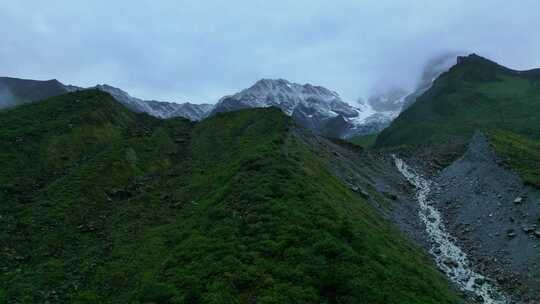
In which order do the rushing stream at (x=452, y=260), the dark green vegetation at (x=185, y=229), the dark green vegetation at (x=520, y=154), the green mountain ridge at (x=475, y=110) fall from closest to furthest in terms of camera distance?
the dark green vegetation at (x=185, y=229) → the rushing stream at (x=452, y=260) → the dark green vegetation at (x=520, y=154) → the green mountain ridge at (x=475, y=110)

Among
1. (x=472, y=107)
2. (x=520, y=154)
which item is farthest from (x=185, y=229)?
(x=472, y=107)

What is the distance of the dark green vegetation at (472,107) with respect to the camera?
11894cm

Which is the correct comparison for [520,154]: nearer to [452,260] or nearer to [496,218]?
[496,218]

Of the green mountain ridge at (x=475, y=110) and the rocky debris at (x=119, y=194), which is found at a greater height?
the green mountain ridge at (x=475, y=110)

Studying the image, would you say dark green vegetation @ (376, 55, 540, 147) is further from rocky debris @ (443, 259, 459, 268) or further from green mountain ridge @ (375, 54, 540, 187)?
rocky debris @ (443, 259, 459, 268)

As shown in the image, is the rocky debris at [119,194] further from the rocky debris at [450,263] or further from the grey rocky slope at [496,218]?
the grey rocky slope at [496,218]

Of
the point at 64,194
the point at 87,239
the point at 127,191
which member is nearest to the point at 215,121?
the point at 127,191

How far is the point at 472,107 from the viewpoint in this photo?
150375 millimetres

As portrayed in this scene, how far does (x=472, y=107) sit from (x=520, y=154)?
327ft

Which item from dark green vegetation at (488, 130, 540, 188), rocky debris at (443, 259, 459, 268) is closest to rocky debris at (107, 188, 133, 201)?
rocky debris at (443, 259, 459, 268)

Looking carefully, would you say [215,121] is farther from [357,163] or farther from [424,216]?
[424,216]

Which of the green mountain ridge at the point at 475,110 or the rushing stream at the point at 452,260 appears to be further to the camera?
the green mountain ridge at the point at 475,110

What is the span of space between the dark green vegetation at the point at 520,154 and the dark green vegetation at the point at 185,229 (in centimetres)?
2191

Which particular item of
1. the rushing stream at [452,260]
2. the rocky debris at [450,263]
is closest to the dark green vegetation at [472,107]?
the rushing stream at [452,260]
